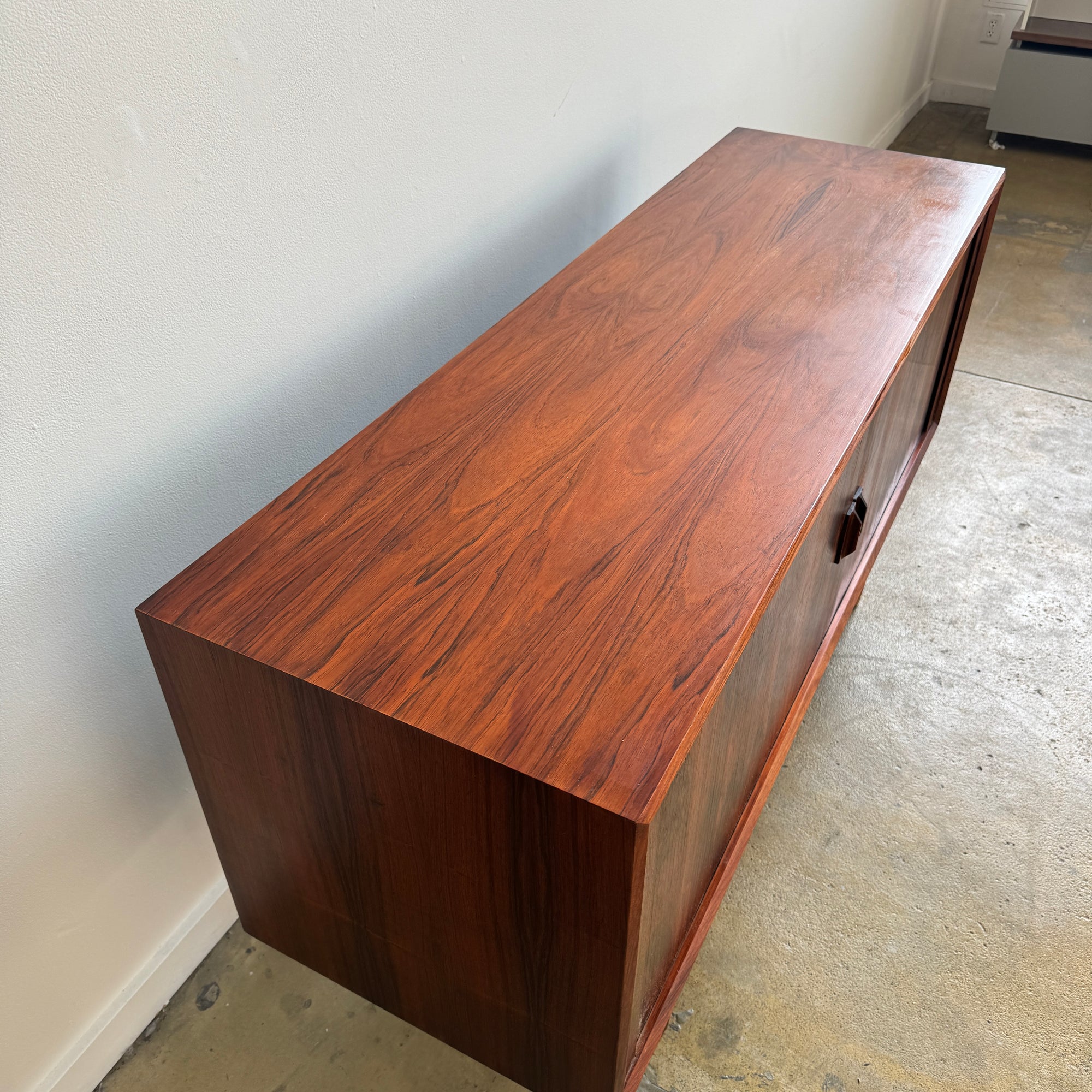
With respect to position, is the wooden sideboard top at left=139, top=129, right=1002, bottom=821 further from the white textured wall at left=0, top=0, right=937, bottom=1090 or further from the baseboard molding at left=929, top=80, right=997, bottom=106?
the baseboard molding at left=929, top=80, right=997, bottom=106

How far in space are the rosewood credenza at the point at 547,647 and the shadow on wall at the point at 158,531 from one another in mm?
121

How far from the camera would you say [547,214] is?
1383mm

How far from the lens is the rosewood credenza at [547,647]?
65cm

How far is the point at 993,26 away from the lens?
340 centimetres

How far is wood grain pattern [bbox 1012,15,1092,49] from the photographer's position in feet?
9.72

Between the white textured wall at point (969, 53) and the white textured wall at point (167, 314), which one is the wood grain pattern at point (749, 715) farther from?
the white textured wall at point (969, 53)

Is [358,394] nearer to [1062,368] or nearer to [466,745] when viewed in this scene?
[466,745]


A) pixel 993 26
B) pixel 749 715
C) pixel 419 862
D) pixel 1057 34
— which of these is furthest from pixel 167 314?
pixel 993 26

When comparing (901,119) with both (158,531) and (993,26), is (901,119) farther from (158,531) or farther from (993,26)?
(158,531)

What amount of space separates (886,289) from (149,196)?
2.68 feet

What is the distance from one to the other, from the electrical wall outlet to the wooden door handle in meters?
3.18

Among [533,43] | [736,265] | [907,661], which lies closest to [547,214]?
[533,43]

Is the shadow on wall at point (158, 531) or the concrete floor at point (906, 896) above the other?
the shadow on wall at point (158, 531)

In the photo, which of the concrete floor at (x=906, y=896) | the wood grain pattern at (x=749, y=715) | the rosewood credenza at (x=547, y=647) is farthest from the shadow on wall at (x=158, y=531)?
the wood grain pattern at (x=749, y=715)
